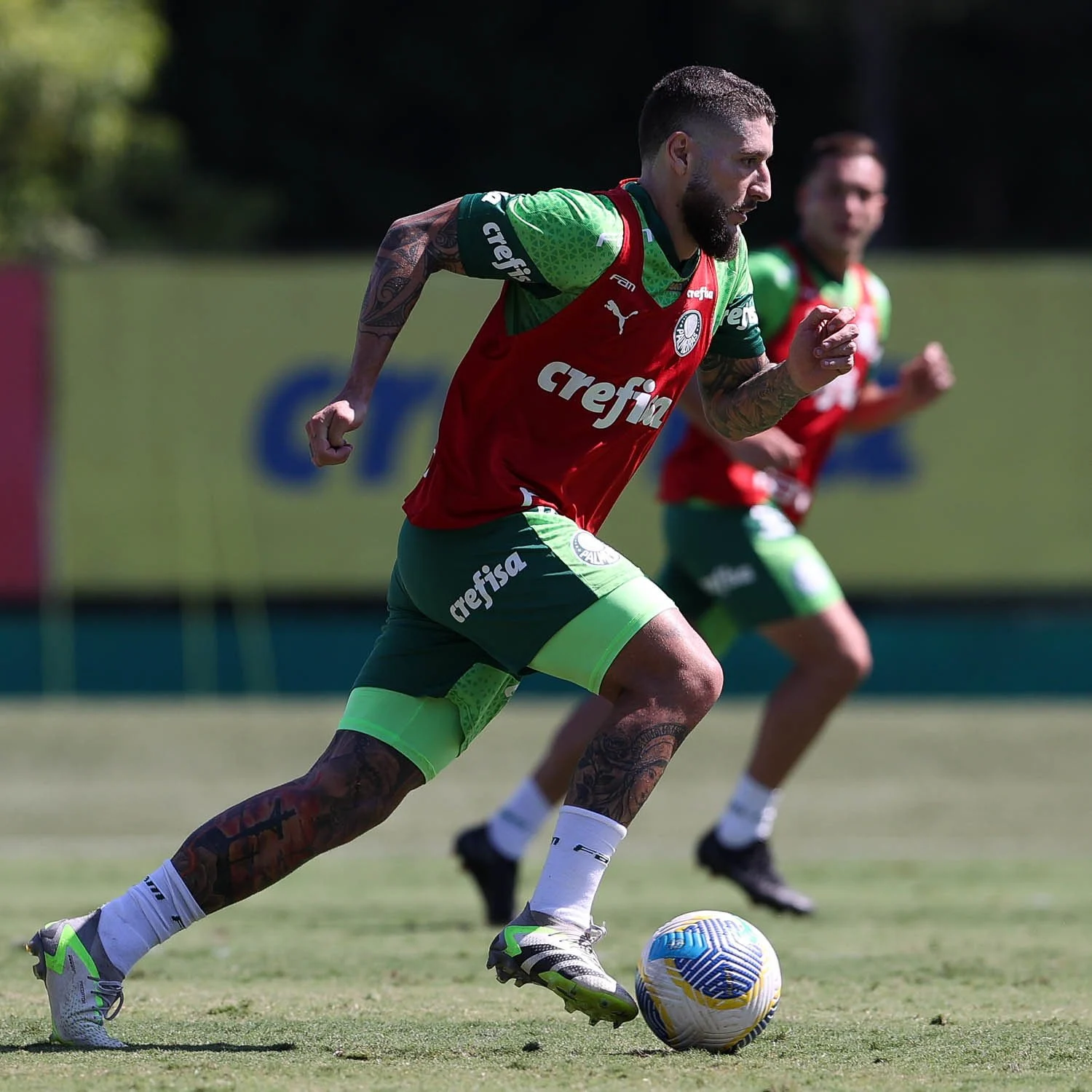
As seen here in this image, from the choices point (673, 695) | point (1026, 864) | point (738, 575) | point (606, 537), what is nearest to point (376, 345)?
point (673, 695)

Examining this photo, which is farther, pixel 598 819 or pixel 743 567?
pixel 743 567

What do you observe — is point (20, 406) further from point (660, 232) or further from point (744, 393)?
point (660, 232)

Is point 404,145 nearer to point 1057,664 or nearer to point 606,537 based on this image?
point 606,537

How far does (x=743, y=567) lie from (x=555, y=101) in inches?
723

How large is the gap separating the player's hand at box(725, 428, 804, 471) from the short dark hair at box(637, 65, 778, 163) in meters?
2.33

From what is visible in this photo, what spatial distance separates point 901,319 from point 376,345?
13293 mm

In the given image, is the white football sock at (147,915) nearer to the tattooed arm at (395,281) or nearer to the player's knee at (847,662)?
the tattooed arm at (395,281)

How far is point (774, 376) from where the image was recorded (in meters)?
5.11

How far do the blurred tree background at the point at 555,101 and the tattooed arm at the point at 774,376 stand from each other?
736 inches

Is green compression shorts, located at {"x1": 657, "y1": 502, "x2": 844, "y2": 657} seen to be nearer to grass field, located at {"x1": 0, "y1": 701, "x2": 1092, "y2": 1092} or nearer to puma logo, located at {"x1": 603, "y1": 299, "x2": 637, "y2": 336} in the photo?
grass field, located at {"x1": 0, "y1": 701, "x2": 1092, "y2": 1092}

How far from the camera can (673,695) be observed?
4.58m

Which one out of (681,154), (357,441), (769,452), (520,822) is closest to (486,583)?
(681,154)

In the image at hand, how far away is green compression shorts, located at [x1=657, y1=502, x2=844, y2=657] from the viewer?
24.6 ft

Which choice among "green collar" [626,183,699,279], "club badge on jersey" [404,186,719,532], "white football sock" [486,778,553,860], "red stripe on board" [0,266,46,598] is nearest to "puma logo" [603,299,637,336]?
"club badge on jersey" [404,186,719,532]
